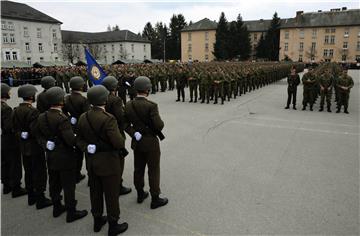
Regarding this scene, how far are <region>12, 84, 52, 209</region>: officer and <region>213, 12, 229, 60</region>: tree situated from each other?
68.9 m

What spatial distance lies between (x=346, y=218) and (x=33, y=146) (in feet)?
15.5

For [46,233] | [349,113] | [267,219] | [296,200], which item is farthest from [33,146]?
[349,113]

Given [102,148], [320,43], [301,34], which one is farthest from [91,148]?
[301,34]

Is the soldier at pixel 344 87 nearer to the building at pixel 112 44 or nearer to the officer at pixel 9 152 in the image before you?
the officer at pixel 9 152

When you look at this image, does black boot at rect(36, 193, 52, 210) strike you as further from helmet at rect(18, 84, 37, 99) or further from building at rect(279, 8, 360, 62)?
building at rect(279, 8, 360, 62)

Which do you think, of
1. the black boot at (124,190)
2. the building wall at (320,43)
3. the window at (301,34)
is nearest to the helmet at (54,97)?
the black boot at (124,190)

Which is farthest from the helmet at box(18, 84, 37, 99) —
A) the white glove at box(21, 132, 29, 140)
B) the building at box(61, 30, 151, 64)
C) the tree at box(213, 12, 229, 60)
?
the tree at box(213, 12, 229, 60)

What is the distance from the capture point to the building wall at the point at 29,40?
49562mm

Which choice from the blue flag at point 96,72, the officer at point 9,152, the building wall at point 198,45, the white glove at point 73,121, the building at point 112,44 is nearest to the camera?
the officer at point 9,152

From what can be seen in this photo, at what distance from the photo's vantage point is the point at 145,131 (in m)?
4.30

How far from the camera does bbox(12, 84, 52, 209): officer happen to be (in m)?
4.40

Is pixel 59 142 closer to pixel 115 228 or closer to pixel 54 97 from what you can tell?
pixel 54 97

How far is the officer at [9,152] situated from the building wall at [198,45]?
7830 centimetres

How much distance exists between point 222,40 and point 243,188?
2736 inches
